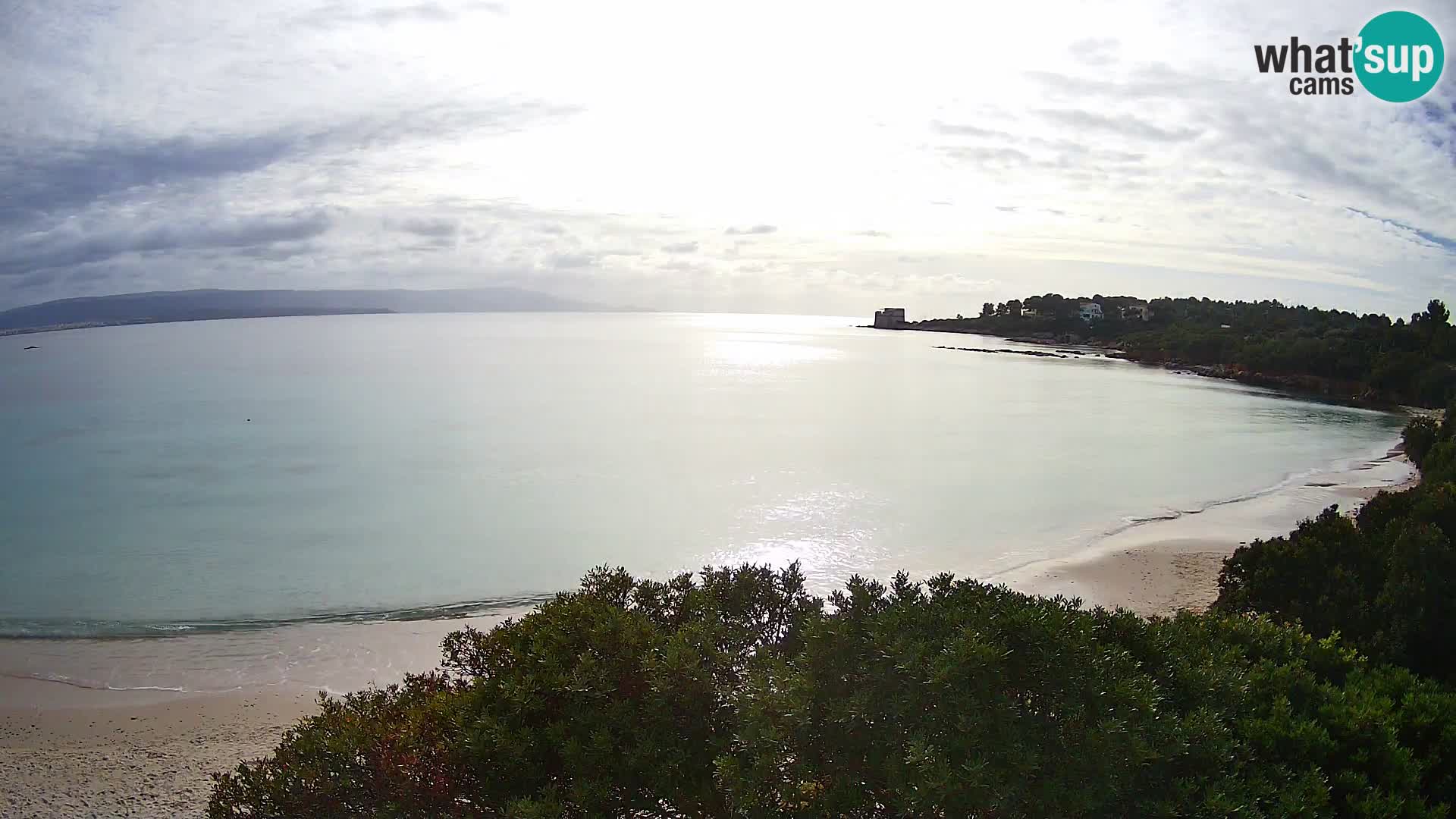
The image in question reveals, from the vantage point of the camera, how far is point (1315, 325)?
233 ft

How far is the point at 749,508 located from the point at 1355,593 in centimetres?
1391

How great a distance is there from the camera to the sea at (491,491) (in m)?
13.1

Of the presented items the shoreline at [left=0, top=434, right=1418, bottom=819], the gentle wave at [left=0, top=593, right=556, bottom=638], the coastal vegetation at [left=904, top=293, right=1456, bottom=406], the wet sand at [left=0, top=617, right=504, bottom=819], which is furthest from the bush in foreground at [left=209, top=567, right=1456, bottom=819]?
the coastal vegetation at [left=904, top=293, right=1456, bottom=406]

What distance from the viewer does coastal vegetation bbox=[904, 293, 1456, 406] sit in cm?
4500

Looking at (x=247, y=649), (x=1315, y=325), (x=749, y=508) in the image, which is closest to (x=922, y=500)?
(x=749, y=508)

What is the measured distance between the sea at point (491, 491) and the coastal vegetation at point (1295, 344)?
4538mm

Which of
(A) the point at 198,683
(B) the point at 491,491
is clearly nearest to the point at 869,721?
(A) the point at 198,683

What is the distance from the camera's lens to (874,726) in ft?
12.5

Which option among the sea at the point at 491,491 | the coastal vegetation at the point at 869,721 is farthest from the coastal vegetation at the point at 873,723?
the sea at the point at 491,491

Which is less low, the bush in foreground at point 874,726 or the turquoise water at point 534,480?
the bush in foreground at point 874,726

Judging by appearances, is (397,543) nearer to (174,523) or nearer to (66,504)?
(174,523)

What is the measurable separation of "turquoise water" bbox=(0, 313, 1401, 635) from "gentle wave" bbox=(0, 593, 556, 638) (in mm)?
74

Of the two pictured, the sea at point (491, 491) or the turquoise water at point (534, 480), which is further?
the turquoise water at point (534, 480)

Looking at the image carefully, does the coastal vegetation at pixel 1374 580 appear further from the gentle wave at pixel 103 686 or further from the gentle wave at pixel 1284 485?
the gentle wave at pixel 103 686
